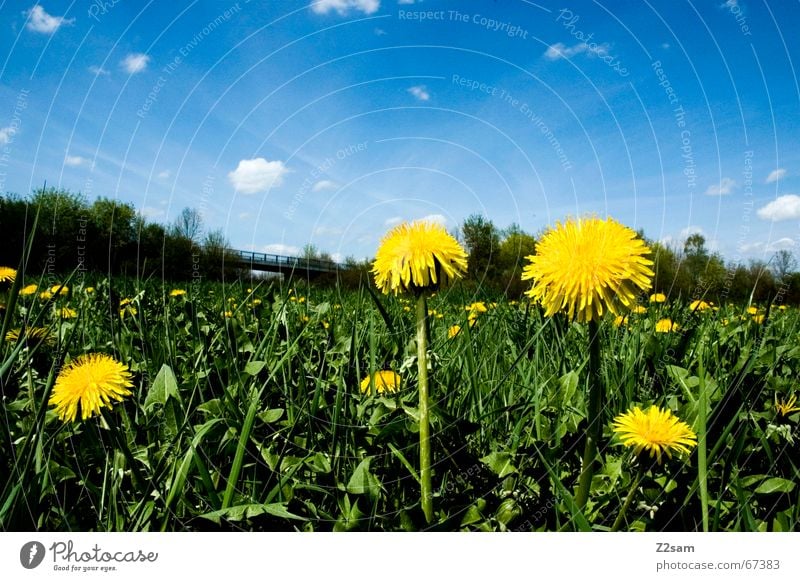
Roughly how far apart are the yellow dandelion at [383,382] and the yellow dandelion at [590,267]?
16.3 inches

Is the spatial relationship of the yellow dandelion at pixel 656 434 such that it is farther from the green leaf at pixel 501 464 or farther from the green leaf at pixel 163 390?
the green leaf at pixel 163 390

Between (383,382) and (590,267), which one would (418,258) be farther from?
(383,382)

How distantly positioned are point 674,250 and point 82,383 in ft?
4.23

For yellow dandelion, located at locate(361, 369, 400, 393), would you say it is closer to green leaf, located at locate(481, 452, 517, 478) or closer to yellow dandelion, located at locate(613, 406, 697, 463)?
green leaf, located at locate(481, 452, 517, 478)

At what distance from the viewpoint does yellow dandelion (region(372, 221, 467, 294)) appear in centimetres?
76

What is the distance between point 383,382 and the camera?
41.2 inches

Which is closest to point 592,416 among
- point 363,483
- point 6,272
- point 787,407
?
point 363,483

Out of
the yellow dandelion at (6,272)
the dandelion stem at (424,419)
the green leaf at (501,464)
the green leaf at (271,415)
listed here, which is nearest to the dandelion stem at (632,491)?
the green leaf at (501,464)

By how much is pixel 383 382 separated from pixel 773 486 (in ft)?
2.19

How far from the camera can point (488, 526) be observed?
803 mm

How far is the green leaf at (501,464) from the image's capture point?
0.83m

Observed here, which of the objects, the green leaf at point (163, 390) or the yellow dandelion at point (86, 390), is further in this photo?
the green leaf at point (163, 390)
